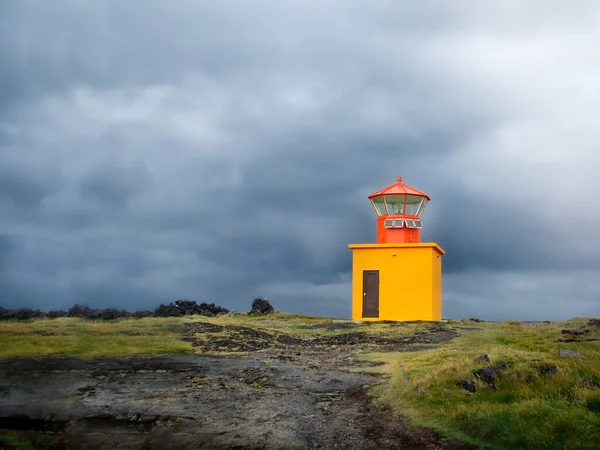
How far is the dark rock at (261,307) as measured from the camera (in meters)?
41.0

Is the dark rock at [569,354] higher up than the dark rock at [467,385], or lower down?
higher up

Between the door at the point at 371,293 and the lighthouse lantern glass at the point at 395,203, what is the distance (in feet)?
13.3

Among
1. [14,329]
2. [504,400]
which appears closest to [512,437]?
[504,400]

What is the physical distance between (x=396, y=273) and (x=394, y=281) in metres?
0.46

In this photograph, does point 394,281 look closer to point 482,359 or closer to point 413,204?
point 413,204

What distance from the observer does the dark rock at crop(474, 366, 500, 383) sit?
41.4 feet

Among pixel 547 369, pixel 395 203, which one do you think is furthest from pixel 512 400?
pixel 395 203

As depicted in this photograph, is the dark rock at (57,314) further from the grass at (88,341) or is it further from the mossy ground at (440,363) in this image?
the grass at (88,341)

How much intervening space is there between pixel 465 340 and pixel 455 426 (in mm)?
13489

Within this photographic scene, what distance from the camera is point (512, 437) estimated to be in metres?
9.58

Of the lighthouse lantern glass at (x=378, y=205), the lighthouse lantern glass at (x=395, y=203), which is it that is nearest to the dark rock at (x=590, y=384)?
the lighthouse lantern glass at (x=395, y=203)

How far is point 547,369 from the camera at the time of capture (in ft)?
41.4

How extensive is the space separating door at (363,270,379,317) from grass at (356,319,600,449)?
1716 cm

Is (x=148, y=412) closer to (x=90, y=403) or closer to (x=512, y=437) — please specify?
(x=90, y=403)
